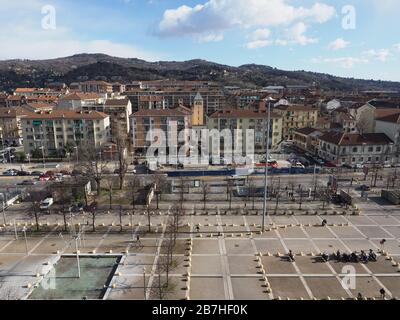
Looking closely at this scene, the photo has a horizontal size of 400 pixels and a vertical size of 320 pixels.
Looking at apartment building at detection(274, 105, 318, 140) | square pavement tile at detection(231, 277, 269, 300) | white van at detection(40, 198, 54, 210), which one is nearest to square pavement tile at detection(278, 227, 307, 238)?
square pavement tile at detection(231, 277, 269, 300)

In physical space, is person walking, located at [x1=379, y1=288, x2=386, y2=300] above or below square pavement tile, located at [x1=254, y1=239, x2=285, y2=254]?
above

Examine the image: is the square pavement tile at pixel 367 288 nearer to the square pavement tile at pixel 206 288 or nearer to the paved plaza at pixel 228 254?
the paved plaza at pixel 228 254

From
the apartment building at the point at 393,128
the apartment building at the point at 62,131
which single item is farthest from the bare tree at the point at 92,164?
the apartment building at the point at 393,128

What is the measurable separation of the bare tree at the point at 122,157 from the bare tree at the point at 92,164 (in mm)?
1638

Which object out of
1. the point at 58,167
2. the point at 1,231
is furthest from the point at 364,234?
the point at 58,167

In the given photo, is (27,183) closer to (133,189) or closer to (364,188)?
(133,189)

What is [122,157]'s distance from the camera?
28516mm

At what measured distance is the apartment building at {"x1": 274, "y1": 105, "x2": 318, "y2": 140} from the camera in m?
45.1

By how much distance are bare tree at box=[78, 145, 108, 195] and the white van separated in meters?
3.46

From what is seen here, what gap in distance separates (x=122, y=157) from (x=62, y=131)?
11979 millimetres

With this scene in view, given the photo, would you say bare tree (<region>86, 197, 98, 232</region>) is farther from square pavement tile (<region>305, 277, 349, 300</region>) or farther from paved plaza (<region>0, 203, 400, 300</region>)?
square pavement tile (<region>305, 277, 349, 300</region>)

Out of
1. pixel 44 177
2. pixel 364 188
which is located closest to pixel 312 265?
pixel 364 188

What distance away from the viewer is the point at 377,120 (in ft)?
126

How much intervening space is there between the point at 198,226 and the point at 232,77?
97.4m
